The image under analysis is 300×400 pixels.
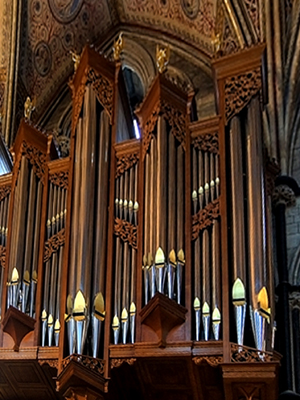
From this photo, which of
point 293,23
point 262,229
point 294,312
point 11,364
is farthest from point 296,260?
point 11,364

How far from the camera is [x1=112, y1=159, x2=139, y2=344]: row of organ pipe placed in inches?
265

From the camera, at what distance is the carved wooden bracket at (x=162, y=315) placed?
640 centimetres

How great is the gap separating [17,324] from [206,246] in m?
1.97

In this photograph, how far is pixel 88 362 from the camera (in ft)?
21.4

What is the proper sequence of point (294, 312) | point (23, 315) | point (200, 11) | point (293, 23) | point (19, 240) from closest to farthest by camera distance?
point (23, 315) → point (19, 240) → point (294, 312) → point (293, 23) → point (200, 11)

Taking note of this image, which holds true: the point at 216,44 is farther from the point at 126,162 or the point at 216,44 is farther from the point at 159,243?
the point at 159,243

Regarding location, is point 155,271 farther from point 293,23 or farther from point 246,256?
point 293,23

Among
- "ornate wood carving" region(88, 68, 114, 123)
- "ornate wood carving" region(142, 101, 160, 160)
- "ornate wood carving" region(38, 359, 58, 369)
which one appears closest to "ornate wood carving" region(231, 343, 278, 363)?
"ornate wood carving" region(38, 359, 58, 369)

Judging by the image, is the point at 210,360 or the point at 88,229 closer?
the point at 210,360

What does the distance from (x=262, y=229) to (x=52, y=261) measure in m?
2.20

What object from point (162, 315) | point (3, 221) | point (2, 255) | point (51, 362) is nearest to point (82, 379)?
point (51, 362)

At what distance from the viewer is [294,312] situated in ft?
28.3

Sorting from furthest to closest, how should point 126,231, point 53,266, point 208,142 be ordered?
point 53,266
point 208,142
point 126,231

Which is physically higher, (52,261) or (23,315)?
(52,261)
